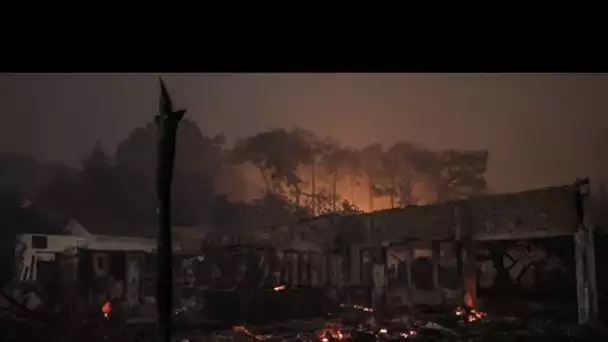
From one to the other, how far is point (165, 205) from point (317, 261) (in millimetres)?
370

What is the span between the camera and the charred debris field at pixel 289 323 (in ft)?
5.95

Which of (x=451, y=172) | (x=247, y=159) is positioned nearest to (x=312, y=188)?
(x=247, y=159)

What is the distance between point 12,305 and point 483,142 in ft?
3.75

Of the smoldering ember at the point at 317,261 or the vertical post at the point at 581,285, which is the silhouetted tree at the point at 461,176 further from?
the vertical post at the point at 581,285

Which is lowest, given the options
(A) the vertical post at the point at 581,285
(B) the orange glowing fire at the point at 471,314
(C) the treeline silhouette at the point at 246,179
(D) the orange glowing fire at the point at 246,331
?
(D) the orange glowing fire at the point at 246,331

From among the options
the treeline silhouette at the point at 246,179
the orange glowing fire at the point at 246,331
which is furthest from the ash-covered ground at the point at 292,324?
the treeline silhouette at the point at 246,179

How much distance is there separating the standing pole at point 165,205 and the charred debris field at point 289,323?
3cm

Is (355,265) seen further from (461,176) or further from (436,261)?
(461,176)

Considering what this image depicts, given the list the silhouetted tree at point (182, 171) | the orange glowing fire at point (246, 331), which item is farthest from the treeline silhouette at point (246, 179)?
the orange glowing fire at point (246, 331)

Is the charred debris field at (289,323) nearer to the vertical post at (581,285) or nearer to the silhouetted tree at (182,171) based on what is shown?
the vertical post at (581,285)

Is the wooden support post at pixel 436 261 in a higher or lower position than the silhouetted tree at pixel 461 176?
lower

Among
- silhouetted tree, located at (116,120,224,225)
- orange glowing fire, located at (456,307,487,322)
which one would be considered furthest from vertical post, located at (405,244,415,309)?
silhouetted tree, located at (116,120,224,225)

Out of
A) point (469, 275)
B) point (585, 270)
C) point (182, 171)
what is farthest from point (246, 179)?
point (585, 270)

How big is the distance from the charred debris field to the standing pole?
0.03 m
